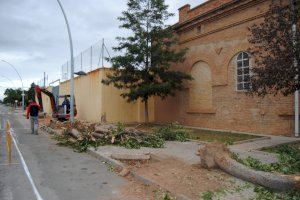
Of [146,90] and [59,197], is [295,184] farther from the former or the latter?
[146,90]

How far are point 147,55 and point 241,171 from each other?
16.2 metres

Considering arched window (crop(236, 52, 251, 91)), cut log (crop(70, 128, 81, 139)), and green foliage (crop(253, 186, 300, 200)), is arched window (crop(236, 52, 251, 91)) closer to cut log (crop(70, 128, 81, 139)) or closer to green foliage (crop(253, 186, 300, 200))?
cut log (crop(70, 128, 81, 139))

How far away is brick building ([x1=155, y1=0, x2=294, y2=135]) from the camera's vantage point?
61.9ft

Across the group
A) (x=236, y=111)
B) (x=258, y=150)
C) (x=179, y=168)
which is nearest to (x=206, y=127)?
(x=236, y=111)

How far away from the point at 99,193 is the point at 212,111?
15.6 m

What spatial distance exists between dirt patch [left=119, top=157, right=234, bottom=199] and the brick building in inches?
324

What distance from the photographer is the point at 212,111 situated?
22.9m

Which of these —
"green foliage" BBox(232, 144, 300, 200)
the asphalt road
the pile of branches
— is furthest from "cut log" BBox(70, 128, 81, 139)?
"green foliage" BBox(232, 144, 300, 200)

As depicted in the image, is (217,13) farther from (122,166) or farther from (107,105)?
(122,166)

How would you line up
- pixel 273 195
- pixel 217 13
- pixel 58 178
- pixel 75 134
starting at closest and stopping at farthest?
1. pixel 273 195
2. pixel 58 178
3. pixel 75 134
4. pixel 217 13

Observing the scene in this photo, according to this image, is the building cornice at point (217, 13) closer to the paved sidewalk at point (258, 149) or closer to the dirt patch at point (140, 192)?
the paved sidewalk at point (258, 149)

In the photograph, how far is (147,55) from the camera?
24.0m

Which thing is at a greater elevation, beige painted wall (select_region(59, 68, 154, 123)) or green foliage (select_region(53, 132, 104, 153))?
beige painted wall (select_region(59, 68, 154, 123))

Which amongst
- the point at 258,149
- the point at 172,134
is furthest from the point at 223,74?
the point at 258,149
